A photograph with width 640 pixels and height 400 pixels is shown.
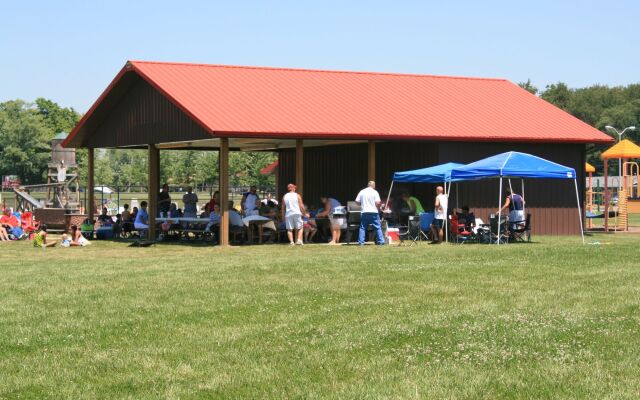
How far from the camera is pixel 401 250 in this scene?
20266mm

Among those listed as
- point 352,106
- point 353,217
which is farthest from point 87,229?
point 353,217

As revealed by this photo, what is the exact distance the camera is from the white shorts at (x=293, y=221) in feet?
77.4

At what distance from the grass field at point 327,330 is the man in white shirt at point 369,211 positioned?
5.87 m

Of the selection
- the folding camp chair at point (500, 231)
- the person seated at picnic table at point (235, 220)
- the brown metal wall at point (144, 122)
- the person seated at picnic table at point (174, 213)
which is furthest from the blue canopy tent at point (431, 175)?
the person seated at picnic table at point (174, 213)

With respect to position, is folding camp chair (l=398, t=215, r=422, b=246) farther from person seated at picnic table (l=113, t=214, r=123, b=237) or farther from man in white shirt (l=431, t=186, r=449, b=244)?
person seated at picnic table (l=113, t=214, r=123, b=237)

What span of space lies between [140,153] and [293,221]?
96.7 meters

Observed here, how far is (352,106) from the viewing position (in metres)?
27.3

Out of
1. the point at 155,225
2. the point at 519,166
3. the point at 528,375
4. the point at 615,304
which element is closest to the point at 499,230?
the point at 519,166

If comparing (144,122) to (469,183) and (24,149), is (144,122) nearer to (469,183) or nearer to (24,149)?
(469,183)

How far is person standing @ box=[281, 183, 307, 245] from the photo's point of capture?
76.6ft

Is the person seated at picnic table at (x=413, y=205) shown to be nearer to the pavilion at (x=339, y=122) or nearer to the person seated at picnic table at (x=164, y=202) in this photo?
Answer: the pavilion at (x=339, y=122)

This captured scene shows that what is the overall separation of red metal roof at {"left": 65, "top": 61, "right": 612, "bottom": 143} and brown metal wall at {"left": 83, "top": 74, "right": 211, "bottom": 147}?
0.70 meters

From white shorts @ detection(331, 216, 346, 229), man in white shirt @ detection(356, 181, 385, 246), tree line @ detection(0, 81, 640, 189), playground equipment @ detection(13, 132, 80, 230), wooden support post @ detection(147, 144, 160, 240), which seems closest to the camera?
man in white shirt @ detection(356, 181, 385, 246)

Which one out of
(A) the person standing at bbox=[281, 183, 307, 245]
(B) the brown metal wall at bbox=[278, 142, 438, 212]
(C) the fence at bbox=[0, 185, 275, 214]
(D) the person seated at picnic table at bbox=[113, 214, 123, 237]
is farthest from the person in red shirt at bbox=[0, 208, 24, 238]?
(B) the brown metal wall at bbox=[278, 142, 438, 212]
